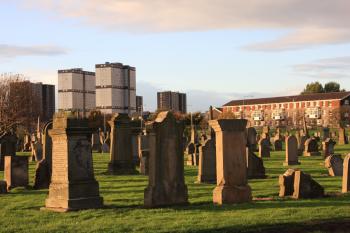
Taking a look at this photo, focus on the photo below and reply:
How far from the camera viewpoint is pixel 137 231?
11.5m

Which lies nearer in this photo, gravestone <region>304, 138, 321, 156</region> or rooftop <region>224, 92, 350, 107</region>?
gravestone <region>304, 138, 321, 156</region>

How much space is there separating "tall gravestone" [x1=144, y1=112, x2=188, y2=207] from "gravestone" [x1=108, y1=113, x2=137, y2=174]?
10225 mm

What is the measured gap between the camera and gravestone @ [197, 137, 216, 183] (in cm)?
2138

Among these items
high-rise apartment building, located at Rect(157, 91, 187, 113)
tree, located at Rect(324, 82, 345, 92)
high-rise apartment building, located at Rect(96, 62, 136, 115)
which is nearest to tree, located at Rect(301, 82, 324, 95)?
tree, located at Rect(324, 82, 345, 92)

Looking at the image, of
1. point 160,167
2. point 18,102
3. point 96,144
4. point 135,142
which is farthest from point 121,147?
point 18,102

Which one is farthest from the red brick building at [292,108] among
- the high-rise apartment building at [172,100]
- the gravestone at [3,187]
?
the gravestone at [3,187]

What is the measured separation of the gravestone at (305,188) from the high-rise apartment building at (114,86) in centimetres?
6260

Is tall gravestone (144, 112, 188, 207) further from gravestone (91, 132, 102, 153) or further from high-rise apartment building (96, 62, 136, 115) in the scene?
high-rise apartment building (96, 62, 136, 115)

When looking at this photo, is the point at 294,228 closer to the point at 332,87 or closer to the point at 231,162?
the point at 231,162

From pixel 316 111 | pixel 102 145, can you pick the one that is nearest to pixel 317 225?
pixel 102 145

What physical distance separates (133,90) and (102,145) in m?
41.1

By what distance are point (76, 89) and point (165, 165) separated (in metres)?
63.8

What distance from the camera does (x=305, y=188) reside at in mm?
16250

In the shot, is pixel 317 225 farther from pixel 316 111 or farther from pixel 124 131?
pixel 316 111
